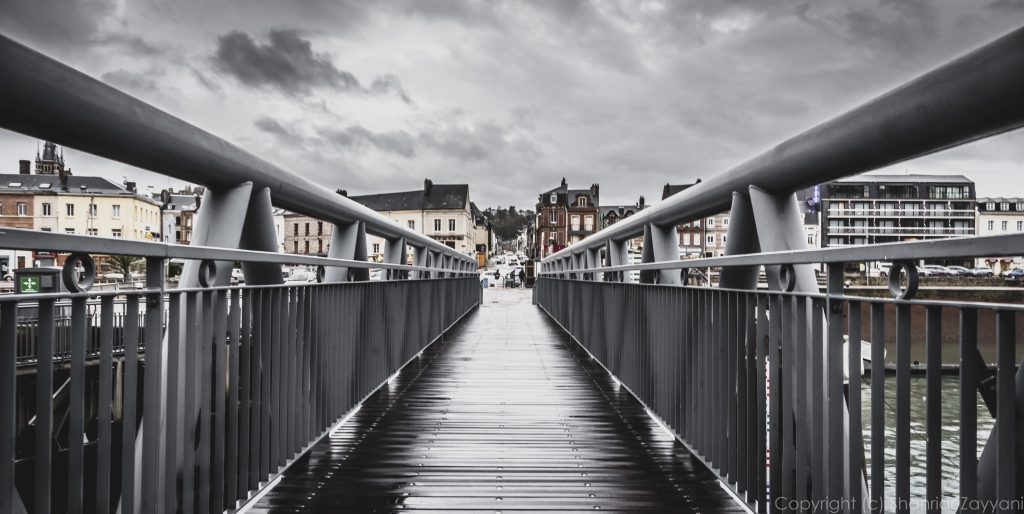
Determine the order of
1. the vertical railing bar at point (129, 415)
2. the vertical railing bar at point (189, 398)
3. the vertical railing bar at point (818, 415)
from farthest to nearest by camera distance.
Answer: the vertical railing bar at point (189, 398) < the vertical railing bar at point (818, 415) < the vertical railing bar at point (129, 415)

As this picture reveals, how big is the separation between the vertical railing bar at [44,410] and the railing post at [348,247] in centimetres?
388

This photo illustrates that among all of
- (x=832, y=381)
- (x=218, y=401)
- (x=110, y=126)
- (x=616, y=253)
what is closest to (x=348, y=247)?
(x=218, y=401)

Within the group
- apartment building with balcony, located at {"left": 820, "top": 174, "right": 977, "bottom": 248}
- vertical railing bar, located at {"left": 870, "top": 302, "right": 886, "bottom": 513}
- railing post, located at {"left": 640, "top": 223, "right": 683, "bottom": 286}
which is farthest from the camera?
apartment building with balcony, located at {"left": 820, "top": 174, "right": 977, "bottom": 248}

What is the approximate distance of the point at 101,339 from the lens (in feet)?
6.32

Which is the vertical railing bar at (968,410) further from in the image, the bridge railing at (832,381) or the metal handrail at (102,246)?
the metal handrail at (102,246)

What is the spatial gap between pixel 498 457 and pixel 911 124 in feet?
8.81

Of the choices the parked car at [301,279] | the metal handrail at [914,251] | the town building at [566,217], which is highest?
the town building at [566,217]

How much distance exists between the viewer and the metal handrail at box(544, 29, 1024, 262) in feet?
5.16

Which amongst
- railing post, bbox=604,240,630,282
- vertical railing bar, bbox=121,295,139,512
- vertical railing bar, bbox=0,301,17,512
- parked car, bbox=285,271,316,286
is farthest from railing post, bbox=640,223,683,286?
vertical railing bar, bbox=0,301,17,512

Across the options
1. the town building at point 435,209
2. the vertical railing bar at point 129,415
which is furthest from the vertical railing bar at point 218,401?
the town building at point 435,209

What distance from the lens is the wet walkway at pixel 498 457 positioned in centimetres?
307

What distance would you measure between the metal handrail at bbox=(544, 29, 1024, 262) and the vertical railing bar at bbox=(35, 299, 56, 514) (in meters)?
2.31

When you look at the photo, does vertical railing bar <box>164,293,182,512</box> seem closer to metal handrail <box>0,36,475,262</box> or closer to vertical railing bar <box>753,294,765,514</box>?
metal handrail <box>0,36,475,262</box>

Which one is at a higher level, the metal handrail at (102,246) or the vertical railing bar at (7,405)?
the metal handrail at (102,246)
